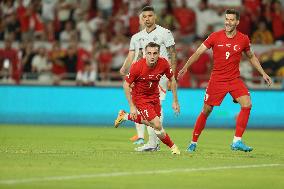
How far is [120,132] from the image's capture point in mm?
21000

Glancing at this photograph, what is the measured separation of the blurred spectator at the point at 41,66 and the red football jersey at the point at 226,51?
10273 mm

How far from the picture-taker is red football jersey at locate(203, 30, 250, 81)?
14.9m

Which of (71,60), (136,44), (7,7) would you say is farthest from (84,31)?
(136,44)

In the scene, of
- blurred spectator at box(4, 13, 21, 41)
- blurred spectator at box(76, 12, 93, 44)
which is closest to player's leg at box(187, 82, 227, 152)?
blurred spectator at box(76, 12, 93, 44)

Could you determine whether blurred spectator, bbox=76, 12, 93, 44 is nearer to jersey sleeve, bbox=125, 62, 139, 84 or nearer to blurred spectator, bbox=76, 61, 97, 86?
blurred spectator, bbox=76, 61, 97, 86

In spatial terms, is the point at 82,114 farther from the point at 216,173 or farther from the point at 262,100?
the point at 216,173

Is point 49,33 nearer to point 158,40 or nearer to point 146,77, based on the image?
point 158,40

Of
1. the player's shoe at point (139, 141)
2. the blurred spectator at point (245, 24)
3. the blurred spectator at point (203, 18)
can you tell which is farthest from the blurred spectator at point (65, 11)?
the player's shoe at point (139, 141)

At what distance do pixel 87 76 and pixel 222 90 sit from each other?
984 cm

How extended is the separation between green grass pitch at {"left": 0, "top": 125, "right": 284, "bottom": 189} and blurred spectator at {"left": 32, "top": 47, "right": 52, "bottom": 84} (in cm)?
589

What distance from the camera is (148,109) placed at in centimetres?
1387

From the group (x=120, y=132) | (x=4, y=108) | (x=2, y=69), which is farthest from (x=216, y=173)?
(x=2, y=69)

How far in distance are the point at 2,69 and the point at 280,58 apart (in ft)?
24.7

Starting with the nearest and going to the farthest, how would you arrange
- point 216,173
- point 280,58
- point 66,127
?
1. point 216,173
2. point 66,127
3. point 280,58
